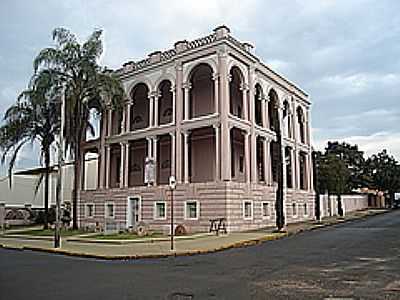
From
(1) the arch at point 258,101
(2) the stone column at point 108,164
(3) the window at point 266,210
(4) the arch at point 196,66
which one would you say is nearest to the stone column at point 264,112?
(1) the arch at point 258,101

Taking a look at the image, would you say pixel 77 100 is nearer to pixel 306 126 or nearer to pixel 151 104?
pixel 151 104

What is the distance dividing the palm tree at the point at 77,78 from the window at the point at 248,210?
1146 cm

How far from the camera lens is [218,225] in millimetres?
23906

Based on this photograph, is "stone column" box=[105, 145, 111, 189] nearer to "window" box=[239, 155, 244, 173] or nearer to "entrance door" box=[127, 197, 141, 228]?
"entrance door" box=[127, 197, 141, 228]

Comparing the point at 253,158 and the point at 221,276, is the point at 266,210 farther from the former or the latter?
the point at 221,276

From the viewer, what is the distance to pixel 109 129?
34531mm

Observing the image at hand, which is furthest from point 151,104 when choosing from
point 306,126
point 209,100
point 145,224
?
point 306,126

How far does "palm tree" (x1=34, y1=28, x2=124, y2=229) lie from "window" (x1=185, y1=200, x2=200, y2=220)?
26.3ft

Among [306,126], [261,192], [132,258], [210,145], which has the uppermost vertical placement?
[306,126]

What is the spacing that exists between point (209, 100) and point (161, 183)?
715cm

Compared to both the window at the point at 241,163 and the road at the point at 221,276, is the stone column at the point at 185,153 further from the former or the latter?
the road at the point at 221,276

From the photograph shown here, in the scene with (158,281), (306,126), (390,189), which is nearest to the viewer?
(158,281)

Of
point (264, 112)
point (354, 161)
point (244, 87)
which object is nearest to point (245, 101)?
point (244, 87)

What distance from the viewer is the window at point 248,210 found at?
25.9 meters
